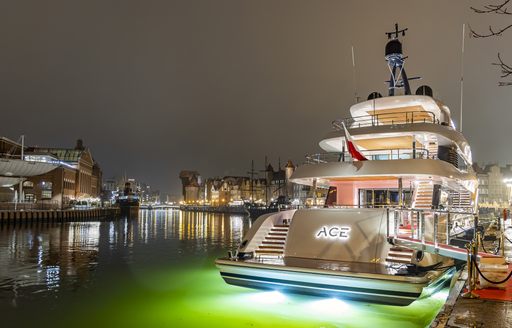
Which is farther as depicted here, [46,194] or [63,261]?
[46,194]

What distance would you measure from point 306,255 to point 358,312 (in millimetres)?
2349

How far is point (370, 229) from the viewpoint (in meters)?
12.5

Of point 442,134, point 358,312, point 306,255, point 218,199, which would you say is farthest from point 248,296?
point 218,199

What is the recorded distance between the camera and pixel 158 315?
1152 centimetres

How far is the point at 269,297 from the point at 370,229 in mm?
3584

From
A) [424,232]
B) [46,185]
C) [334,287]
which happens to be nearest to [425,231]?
[424,232]

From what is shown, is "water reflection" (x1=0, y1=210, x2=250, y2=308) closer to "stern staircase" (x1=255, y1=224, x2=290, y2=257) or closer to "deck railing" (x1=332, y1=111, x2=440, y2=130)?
"stern staircase" (x1=255, y1=224, x2=290, y2=257)

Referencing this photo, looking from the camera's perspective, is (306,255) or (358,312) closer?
(358,312)

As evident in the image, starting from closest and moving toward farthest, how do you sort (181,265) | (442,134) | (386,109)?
(442,134), (386,109), (181,265)

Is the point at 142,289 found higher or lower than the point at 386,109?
lower

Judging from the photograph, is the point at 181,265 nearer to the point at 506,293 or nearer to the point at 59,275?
the point at 59,275

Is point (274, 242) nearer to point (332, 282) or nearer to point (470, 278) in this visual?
point (332, 282)

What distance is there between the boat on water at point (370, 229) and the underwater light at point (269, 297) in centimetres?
45

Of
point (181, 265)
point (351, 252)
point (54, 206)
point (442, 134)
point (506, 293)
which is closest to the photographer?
point (506, 293)
